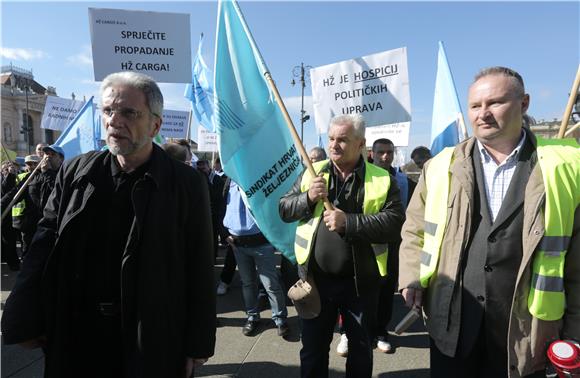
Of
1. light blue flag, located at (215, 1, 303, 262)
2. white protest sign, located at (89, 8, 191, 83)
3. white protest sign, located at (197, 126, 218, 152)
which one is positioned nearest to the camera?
light blue flag, located at (215, 1, 303, 262)

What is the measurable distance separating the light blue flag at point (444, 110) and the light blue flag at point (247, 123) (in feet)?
9.87

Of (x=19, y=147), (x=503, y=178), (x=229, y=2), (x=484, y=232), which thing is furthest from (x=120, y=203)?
(x=19, y=147)

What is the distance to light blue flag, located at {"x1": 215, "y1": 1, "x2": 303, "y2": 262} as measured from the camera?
3.44 m

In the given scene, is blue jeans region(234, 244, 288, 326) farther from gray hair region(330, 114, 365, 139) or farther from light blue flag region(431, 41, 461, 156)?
light blue flag region(431, 41, 461, 156)

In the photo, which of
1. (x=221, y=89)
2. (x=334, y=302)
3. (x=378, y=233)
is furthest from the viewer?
(x=221, y=89)

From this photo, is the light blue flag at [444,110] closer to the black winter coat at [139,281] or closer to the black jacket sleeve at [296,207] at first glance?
the black jacket sleeve at [296,207]

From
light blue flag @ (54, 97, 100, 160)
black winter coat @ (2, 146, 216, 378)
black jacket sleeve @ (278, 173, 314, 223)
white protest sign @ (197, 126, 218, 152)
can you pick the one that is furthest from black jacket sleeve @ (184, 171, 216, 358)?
white protest sign @ (197, 126, 218, 152)

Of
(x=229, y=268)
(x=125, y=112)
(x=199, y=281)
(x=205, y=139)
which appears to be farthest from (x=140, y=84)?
(x=205, y=139)

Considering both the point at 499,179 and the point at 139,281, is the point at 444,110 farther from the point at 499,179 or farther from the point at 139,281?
the point at 139,281

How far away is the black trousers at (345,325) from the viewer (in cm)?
253

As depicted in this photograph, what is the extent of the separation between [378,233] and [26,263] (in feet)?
6.21

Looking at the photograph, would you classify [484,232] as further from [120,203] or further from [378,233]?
[120,203]

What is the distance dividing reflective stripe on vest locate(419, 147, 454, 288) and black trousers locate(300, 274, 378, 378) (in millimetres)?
635

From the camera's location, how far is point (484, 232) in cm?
181
